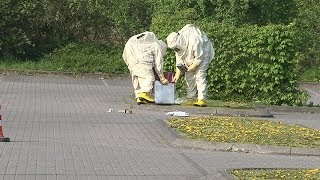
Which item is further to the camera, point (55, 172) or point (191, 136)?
point (191, 136)

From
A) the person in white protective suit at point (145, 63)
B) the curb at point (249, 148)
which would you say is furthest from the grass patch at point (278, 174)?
the person in white protective suit at point (145, 63)

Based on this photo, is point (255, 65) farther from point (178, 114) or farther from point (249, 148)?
point (249, 148)

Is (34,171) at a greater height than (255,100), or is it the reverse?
(34,171)

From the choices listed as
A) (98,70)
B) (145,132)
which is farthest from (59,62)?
(145,132)

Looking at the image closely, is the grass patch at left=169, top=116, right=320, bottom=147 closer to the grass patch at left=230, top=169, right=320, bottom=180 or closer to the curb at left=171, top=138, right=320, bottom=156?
the curb at left=171, top=138, right=320, bottom=156

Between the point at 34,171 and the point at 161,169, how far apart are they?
1.76 meters

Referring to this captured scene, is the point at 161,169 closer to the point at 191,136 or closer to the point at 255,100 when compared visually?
the point at 191,136

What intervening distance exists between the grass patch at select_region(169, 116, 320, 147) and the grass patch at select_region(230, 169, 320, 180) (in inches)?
109

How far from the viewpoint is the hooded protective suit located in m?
20.8

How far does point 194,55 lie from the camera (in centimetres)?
2048

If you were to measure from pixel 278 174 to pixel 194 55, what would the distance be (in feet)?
32.4

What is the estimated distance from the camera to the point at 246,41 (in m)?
23.3

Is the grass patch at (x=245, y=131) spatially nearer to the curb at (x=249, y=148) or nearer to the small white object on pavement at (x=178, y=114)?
the curb at (x=249, y=148)

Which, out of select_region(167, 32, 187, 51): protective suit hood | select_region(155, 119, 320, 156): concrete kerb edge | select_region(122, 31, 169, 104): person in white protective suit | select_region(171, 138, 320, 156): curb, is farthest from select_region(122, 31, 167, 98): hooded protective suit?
select_region(171, 138, 320, 156): curb
